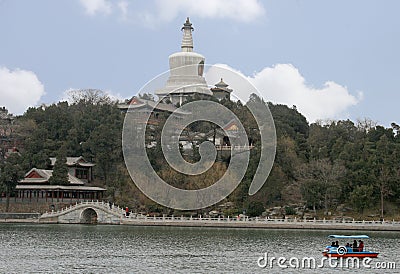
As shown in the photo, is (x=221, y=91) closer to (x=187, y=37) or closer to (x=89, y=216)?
(x=187, y=37)

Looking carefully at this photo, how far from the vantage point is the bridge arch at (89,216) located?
70.8 metres

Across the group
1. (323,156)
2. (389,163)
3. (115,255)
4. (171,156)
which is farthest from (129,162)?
(115,255)

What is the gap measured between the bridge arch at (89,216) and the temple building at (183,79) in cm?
2130

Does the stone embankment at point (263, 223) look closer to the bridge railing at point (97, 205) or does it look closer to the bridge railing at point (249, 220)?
the bridge railing at point (249, 220)

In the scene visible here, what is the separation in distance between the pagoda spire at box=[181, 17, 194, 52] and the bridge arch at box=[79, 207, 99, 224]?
30374mm

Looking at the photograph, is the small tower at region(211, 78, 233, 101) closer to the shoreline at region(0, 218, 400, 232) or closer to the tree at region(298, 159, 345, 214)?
the tree at region(298, 159, 345, 214)

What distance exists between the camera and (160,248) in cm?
4519

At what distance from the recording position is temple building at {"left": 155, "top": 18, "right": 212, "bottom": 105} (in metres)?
92.2

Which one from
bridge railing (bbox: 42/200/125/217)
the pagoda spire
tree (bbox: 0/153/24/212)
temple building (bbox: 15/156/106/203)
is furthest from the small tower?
tree (bbox: 0/153/24/212)

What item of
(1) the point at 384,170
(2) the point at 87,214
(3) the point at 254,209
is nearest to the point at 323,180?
(1) the point at 384,170

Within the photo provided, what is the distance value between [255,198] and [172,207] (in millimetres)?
6145

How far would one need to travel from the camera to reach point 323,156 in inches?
2825

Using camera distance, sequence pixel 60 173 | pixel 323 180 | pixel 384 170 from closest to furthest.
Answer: pixel 384 170, pixel 323 180, pixel 60 173

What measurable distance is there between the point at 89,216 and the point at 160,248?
91.7ft
